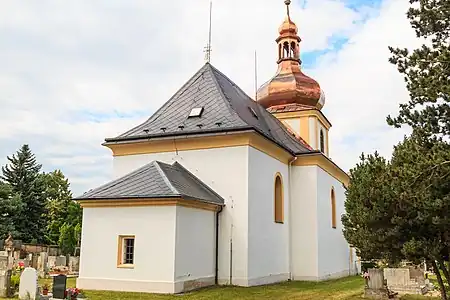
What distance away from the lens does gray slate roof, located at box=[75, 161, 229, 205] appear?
15273mm

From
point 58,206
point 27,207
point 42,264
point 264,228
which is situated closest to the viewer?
point 264,228

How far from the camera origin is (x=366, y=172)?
A: 13266 millimetres

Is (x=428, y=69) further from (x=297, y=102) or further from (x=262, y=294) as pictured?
(x=297, y=102)

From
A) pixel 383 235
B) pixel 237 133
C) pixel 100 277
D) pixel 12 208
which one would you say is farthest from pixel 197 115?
pixel 12 208

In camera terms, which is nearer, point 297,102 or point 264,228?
point 264,228

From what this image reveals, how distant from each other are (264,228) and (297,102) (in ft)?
35.4

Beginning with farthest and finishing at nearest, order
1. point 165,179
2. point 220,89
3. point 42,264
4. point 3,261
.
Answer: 1. point 42,264
2. point 3,261
3. point 220,89
4. point 165,179

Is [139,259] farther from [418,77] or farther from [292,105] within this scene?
[292,105]

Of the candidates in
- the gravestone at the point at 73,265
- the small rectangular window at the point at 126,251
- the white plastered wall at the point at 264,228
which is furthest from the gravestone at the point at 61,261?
the white plastered wall at the point at 264,228

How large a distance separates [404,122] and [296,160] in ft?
34.7

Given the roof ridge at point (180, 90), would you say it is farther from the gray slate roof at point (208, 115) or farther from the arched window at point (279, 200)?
the arched window at point (279, 200)

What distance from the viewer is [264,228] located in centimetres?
1877

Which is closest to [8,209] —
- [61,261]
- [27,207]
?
[27,207]

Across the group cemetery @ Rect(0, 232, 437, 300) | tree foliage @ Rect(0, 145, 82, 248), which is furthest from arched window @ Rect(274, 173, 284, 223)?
tree foliage @ Rect(0, 145, 82, 248)
